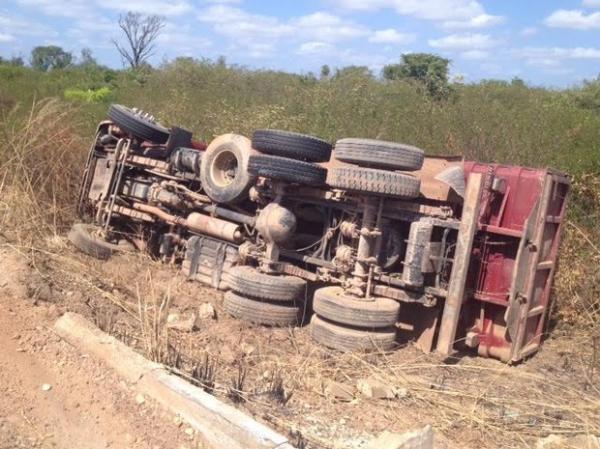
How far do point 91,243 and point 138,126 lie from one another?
139 centimetres

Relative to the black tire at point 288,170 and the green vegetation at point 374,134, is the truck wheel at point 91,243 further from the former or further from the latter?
the black tire at point 288,170

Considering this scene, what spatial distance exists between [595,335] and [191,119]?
8943mm

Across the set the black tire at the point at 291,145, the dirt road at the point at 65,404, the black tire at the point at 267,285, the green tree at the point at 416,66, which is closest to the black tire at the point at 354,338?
the black tire at the point at 267,285

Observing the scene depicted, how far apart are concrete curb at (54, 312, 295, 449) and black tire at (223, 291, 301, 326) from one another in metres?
1.77

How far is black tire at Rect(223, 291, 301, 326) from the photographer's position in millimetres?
6059

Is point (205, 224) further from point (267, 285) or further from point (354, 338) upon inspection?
point (354, 338)

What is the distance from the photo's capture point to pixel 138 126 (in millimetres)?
7793

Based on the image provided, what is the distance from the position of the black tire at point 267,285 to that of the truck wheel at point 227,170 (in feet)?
2.83

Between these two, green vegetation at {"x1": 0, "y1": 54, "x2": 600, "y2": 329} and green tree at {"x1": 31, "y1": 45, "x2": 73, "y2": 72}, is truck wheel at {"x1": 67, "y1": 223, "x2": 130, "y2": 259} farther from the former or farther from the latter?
green tree at {"x1": 31, "y1": 45, "x2": 73, "y2": 72}

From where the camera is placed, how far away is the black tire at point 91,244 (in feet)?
24.4

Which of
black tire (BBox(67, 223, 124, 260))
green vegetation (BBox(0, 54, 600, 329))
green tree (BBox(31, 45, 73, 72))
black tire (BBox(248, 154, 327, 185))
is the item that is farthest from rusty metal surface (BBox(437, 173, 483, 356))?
green tree (BBox(31, 45, 73, 72))

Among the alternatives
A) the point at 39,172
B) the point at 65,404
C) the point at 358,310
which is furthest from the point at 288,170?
the point at 39,172

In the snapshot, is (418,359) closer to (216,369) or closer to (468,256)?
(468,256)

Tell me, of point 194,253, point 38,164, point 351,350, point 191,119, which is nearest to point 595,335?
point 351,350
